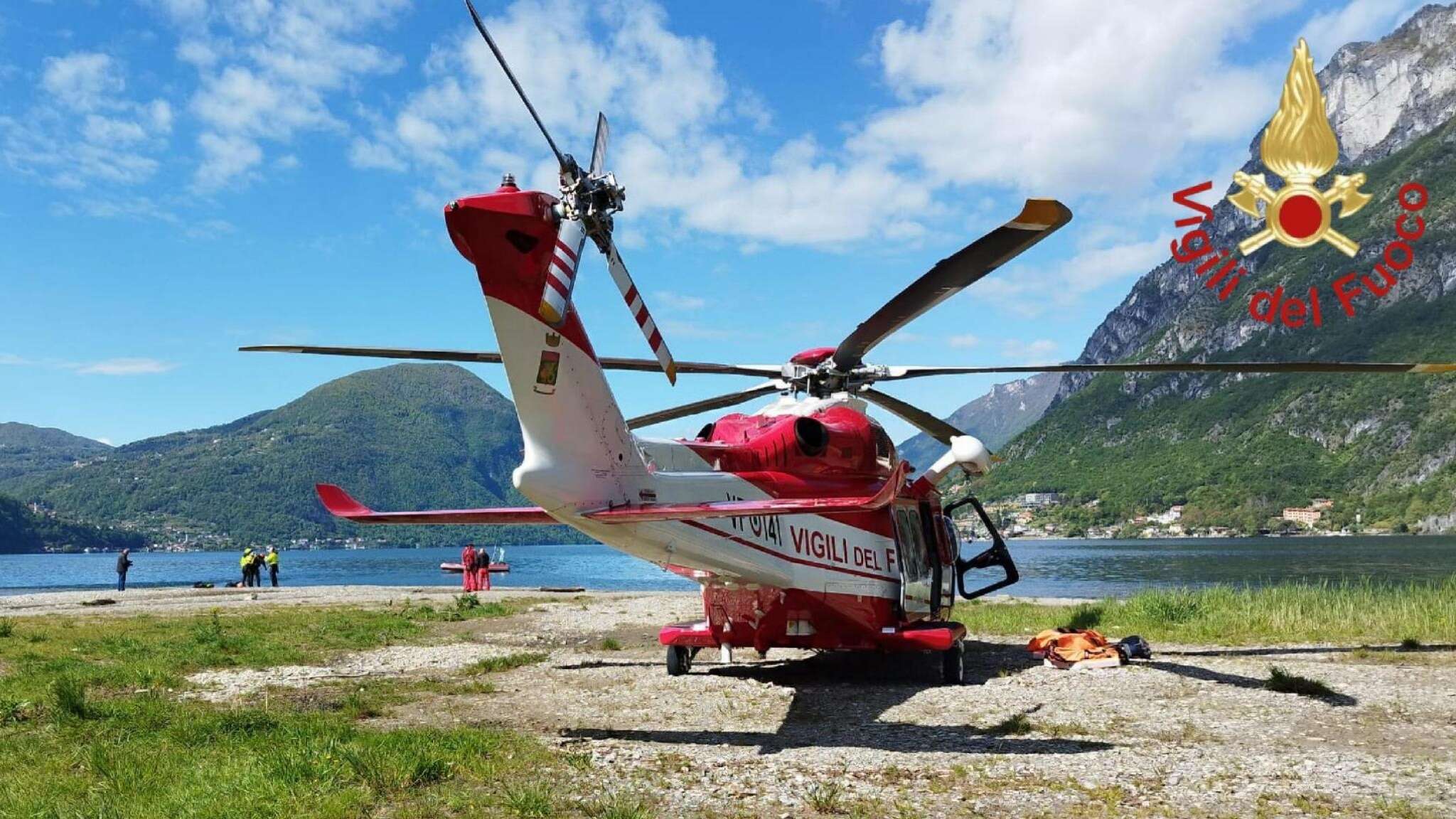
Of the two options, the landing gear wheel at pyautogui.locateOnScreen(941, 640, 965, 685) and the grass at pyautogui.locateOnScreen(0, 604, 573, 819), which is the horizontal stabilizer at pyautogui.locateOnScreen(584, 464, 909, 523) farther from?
the landing gear wheel at pyautogui.locateOnScreen(941, 640, 965, 685)

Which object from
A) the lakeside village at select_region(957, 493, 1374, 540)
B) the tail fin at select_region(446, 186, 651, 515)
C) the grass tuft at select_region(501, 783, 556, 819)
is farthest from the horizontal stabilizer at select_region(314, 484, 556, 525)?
the lakeside village at select_region(957, 493, 1374, 540)

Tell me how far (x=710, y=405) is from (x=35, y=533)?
226 meters

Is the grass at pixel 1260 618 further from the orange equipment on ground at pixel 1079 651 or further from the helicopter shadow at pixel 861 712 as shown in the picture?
the helicopter shadow at pixel 861 712

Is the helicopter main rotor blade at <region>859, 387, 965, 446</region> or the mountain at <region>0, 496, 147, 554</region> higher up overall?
the helicopter main rotor blade at <region>859, 387, 965, 446</region>

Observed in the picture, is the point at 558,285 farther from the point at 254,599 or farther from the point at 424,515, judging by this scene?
the point at 254,599

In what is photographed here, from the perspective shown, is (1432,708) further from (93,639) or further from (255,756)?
(93,639)

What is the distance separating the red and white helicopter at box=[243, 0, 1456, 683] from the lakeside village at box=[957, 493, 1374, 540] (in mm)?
95023

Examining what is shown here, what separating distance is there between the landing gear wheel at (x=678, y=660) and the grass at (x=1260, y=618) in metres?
7.41

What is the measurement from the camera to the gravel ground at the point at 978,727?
21.3ft

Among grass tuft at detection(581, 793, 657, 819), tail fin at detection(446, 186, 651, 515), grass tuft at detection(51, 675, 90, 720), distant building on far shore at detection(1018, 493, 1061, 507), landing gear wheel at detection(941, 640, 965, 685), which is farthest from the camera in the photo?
distant building on far shore at detection(1018, 493, 1061, 507)

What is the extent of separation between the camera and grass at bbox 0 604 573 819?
6.09m

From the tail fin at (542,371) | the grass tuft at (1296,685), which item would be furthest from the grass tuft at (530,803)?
the grass tuft at (1296,685)

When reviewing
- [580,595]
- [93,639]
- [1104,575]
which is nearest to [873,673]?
[93,639]

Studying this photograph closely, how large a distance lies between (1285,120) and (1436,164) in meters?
207
